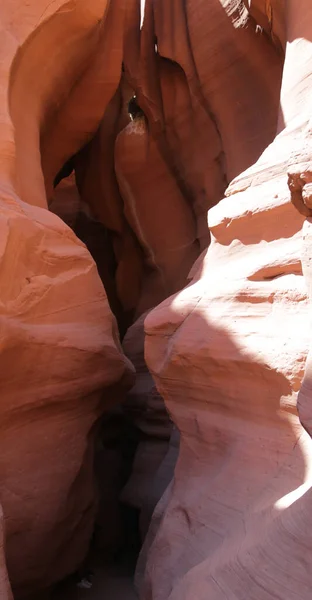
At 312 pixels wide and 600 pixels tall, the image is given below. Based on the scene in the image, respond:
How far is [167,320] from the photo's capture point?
3461mm

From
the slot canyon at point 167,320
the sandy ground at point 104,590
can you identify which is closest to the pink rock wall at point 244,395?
the slot canyon at point 167,320

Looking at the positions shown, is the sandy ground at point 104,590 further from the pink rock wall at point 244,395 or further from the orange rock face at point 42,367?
the pink rock wall at point 244,395

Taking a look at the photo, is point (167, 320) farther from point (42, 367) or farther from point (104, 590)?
point (104, 590)

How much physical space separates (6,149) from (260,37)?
9.70ft

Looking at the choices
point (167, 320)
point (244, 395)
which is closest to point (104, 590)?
point (167, 320)

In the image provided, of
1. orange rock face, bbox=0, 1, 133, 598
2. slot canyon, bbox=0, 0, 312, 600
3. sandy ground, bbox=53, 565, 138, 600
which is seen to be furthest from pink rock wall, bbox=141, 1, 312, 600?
sandy ground, bbox=53, 565, 138, 600

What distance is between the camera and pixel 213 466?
3.04m

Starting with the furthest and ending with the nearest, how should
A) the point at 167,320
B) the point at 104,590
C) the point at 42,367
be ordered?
the point at 104,590
the point at 42,367
the point at 167,320

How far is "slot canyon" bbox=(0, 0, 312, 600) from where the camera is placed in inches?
100

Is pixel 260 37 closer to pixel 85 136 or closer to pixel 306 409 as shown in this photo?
pixel 85 136

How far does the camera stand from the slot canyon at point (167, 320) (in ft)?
8.35

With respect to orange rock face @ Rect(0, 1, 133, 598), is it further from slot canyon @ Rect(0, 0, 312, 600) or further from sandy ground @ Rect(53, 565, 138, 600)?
sandy ground @ Rect(53, 565, 138, 600)

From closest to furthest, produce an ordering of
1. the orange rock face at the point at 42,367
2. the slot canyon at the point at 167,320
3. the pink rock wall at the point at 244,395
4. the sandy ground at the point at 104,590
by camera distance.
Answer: the pink rock wall at the point at 244,395, the slot canyon at the point at 167,320, the orange rock face at the point at 42,367, the sandy ground at the point at 104,590

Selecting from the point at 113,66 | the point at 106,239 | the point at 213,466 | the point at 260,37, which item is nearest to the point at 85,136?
the point at 113,66
